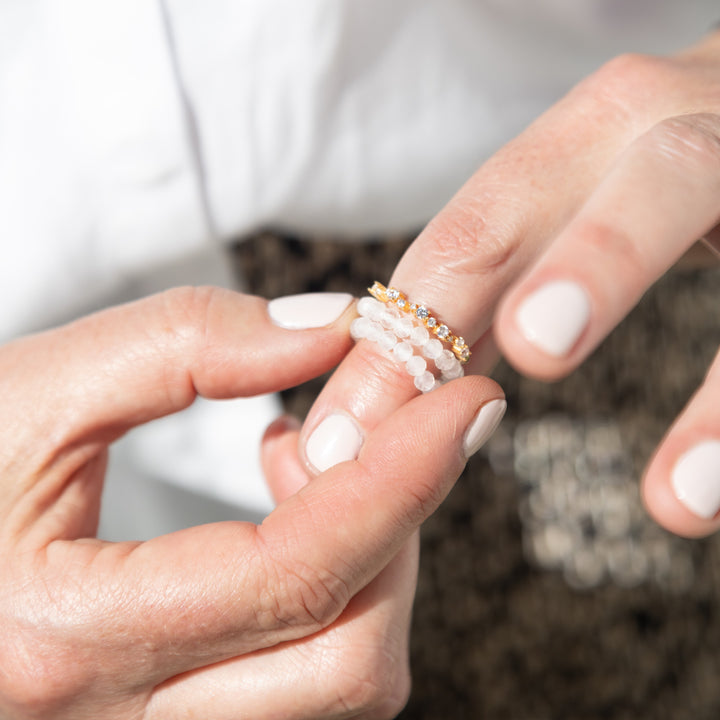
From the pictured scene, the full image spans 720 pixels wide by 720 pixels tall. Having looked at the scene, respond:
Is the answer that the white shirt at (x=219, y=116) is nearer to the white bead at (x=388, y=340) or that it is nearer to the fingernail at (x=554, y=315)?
the white bead at (x=388, y=340)

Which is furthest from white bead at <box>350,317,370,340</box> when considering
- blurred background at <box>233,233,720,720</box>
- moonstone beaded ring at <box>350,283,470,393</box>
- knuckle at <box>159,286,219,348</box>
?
blurred background at <box>233,233,720,720</box>

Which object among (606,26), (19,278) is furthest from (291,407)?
(606,26)

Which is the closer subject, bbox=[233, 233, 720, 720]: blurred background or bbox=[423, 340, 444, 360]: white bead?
bbox=[423, 340, 444, 360]: white bead

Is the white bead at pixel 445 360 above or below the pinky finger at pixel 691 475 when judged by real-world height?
above

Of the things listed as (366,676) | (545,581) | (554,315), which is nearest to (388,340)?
(554,315)

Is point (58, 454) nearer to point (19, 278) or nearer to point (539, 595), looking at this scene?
point (19, 278)

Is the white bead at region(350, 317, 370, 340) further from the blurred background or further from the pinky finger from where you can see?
the blurred background

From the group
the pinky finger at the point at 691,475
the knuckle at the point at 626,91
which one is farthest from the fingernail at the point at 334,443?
the knuckle at the point at 626,91

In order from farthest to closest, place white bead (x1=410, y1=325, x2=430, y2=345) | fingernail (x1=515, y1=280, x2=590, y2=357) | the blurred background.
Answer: the blurred background → white bead (x1=410, y1=325, x2=430, y2=345) → fingernail (x1=515, y1=280, x2=590, y2=357)
